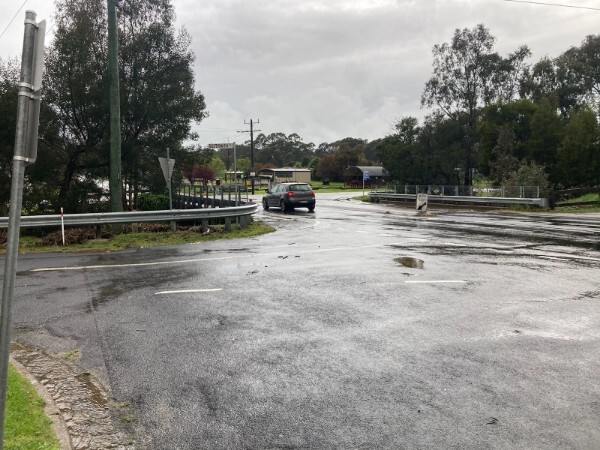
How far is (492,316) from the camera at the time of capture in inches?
255

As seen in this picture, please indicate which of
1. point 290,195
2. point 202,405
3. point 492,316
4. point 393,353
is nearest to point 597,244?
point 492,316

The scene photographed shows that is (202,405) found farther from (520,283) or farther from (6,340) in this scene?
(520,283)

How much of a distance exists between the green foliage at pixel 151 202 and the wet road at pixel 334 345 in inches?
632

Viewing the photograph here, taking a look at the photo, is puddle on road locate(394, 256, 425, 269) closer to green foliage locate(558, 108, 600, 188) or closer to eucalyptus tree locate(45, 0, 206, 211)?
eucalyptus tree locate(45, 0, 206, 211)

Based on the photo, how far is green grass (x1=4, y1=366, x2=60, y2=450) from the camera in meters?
3.30

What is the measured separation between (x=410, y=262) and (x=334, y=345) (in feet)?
18.4

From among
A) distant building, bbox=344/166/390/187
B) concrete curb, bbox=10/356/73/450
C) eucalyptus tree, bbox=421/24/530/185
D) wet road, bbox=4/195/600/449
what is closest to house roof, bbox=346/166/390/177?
distant building, bbox=344/166/390/187

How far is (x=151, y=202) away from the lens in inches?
1049

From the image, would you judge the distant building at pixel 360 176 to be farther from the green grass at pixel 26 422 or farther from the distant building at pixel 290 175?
the green grass at pixel 26 422

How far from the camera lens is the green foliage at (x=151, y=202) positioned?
1048 inches

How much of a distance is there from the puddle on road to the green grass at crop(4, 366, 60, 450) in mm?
7540

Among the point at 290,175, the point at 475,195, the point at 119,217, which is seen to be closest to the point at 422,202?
the point at 475,195

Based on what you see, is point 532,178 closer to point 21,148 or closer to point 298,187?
point 298,187

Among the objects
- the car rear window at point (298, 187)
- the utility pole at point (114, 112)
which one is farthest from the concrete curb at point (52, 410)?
the car rear window at point (298, 187)
